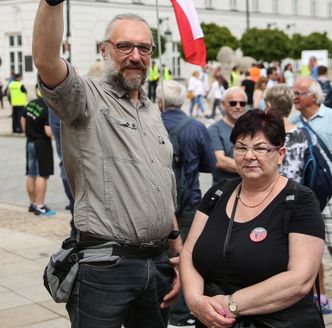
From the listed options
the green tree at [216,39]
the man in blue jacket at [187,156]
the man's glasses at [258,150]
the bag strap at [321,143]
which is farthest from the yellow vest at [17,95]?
the green tree at [216,39]

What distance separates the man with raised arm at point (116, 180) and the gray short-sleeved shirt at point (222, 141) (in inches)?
109

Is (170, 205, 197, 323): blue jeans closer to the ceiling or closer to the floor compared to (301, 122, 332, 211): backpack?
closer to the floor

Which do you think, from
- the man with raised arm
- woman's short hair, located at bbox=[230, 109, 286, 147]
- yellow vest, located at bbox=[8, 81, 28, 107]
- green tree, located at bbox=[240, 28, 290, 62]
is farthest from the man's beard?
green tree, located at bbox=[240, 28, 290, 62]

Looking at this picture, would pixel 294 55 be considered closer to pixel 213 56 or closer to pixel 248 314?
pixel 213 56

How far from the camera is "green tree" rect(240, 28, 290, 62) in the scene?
5822 centimetres

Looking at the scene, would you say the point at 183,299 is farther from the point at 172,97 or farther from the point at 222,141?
the point at 172,97

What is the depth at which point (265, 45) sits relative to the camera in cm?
5838

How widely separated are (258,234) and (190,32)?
2900 mm

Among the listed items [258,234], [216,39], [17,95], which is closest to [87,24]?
[216,39]

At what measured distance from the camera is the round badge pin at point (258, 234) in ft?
10.4

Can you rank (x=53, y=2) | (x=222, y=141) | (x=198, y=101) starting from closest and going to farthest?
(x=53, y=2), (x=222, y=141), (x=198, y=101)

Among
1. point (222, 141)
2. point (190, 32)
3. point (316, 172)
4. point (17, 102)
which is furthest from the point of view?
point (17, 102)

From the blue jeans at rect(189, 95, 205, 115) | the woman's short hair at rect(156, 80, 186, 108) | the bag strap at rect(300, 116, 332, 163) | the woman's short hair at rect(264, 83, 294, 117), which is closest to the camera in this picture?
the bag strap at rect(300, 116, 332, 163)

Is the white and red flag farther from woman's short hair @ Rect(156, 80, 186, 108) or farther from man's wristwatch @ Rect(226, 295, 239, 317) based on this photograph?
man's wristwatch @ Rect(226, 295, 239, 317)
